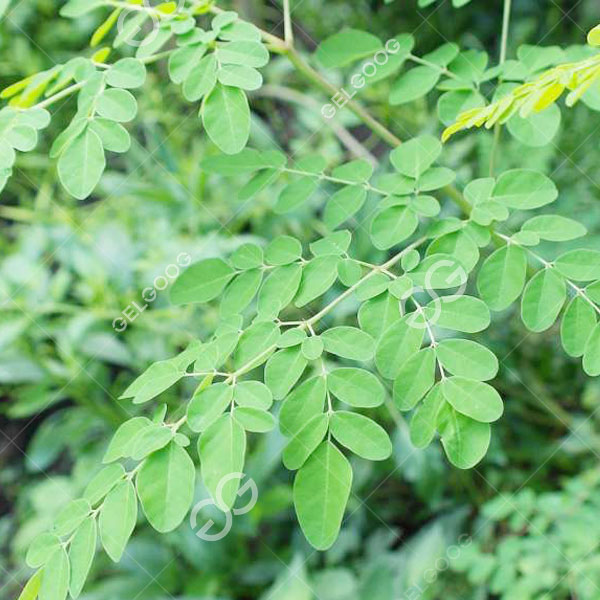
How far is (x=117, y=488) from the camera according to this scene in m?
0.84

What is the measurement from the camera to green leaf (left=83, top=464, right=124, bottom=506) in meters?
0.85

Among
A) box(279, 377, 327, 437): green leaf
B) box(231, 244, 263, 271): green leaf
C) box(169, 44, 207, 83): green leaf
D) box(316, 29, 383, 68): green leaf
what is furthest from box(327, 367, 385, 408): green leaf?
box(316, 29, 383, 68): green leaf

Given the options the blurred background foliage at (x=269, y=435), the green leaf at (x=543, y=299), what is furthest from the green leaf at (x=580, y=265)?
the blurred background foliage at (x=269, y=435)

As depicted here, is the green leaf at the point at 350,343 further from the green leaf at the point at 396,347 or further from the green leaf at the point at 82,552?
the green leaf at the point at 82,552

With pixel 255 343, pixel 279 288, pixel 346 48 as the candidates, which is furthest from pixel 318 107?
pixel 255 343

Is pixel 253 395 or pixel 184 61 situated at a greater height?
pixel 184 61

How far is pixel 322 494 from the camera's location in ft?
2.68

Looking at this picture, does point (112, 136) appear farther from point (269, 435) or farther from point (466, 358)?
point (269, 435)

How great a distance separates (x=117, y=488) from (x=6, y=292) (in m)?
1.56

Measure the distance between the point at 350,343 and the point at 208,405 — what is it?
175 mm

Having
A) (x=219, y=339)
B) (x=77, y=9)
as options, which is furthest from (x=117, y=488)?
(x=77, y=9)

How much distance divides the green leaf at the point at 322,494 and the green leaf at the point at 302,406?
0.04 meters

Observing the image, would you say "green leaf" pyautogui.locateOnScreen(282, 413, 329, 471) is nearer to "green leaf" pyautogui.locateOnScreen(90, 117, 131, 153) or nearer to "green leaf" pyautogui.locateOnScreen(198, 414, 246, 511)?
"green leaf" pyautogui.locateOnScreen(198, 414, 246, 511)

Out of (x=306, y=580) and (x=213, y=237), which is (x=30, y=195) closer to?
(x=213, y=237)
